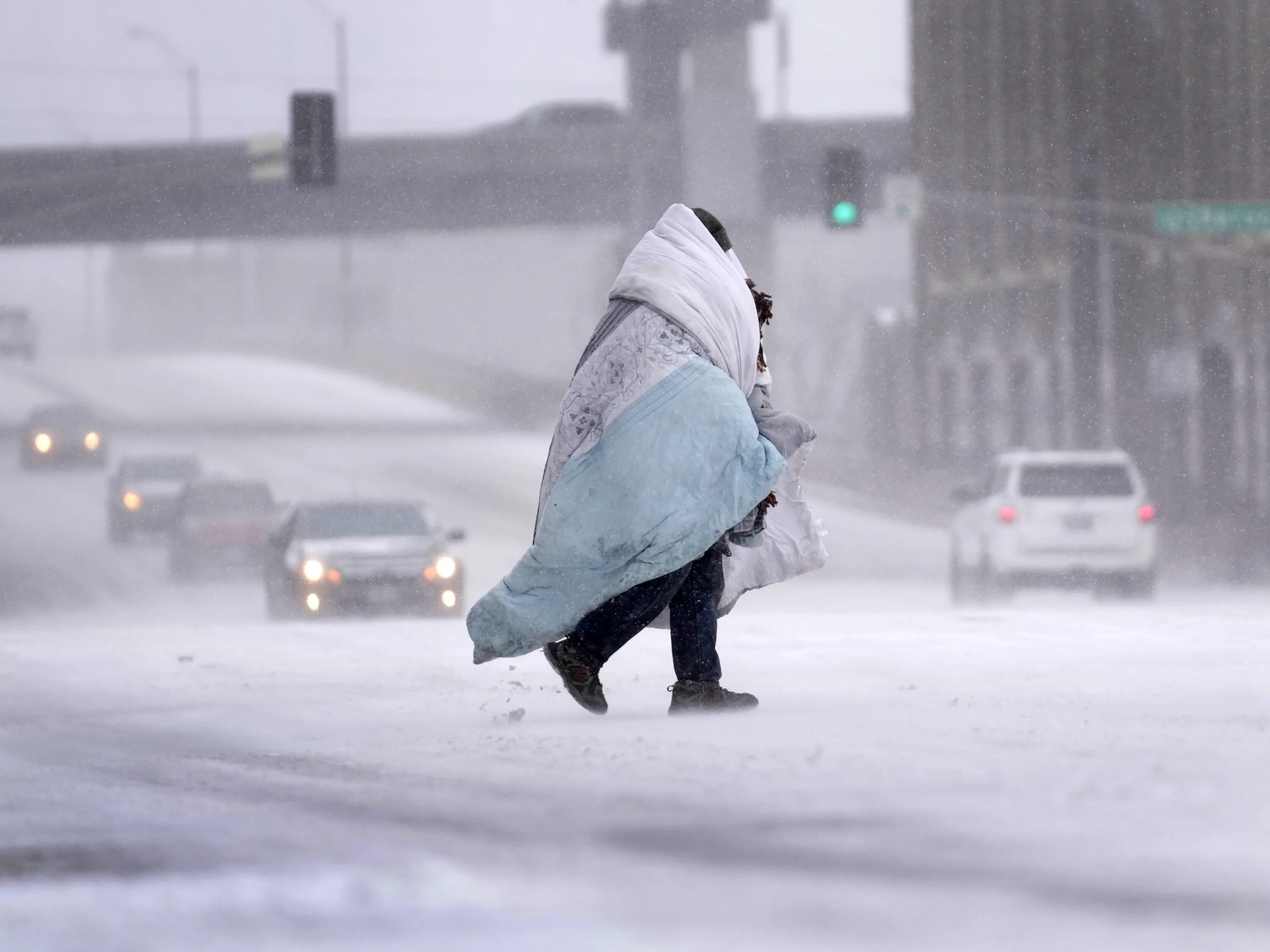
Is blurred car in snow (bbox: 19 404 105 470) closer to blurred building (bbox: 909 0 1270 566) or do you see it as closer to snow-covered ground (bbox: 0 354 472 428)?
snow-covered ground (bbox: 0 354 472 428)

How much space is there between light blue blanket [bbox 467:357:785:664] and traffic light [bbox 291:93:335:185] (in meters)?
18.5

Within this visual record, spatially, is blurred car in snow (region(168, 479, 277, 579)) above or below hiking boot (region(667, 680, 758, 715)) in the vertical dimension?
below

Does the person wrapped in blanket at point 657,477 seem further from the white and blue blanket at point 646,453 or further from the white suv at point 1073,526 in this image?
the white suv at point 1073,526

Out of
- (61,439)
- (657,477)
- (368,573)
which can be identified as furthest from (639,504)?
(61,439)

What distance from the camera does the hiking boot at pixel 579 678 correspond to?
20.2 feet

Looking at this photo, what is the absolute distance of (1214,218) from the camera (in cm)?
2634

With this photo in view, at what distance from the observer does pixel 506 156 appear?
202 ft

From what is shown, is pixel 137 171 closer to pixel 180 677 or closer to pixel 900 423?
pixel 180 677

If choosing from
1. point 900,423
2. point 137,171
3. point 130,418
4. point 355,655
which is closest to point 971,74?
point 900,423

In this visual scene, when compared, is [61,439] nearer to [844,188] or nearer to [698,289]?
[844,188]

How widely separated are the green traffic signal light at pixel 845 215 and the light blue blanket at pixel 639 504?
20.5m

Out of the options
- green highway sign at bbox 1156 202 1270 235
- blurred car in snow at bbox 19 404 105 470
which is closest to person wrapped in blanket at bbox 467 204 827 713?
green highway sign at bbox 1156 202 1270 235

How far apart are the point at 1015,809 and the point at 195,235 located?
55.9m

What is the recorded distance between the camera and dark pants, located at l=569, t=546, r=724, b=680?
6.14 metres
